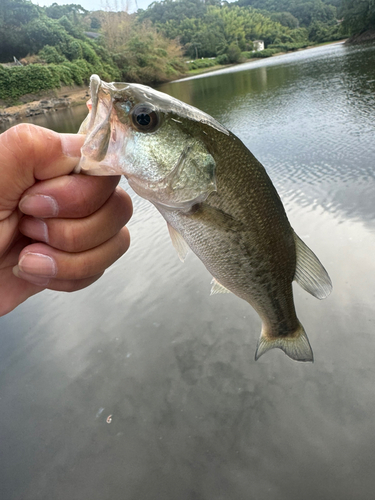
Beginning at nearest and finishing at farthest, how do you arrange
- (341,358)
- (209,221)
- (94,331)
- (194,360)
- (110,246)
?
(209,221) → (110,246) → (341,358) → (194,360) → (94,331)

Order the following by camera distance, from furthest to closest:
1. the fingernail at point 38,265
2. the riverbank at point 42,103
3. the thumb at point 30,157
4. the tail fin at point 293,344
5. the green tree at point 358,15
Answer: the green tree at point 358,15 < the riverbank at point 42,103 < the tail fin at point 293,344 < the fingernail at point 38,265 < the thumb at point 30,157

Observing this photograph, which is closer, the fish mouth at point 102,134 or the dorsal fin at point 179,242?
the fish mouth at point 102,134

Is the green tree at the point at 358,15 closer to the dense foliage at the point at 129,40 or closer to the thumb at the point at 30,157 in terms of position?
the dense foliage at the point at 129,40

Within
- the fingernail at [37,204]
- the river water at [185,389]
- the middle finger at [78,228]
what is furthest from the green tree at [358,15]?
the fingernail at [37,204]

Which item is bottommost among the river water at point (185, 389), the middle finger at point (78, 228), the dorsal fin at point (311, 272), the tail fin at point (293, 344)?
the river water at point (185, 389)

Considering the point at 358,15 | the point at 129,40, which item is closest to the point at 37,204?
the point at 129,40

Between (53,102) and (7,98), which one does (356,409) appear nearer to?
(53,102)

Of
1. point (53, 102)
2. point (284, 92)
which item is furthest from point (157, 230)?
point (53, 102)
